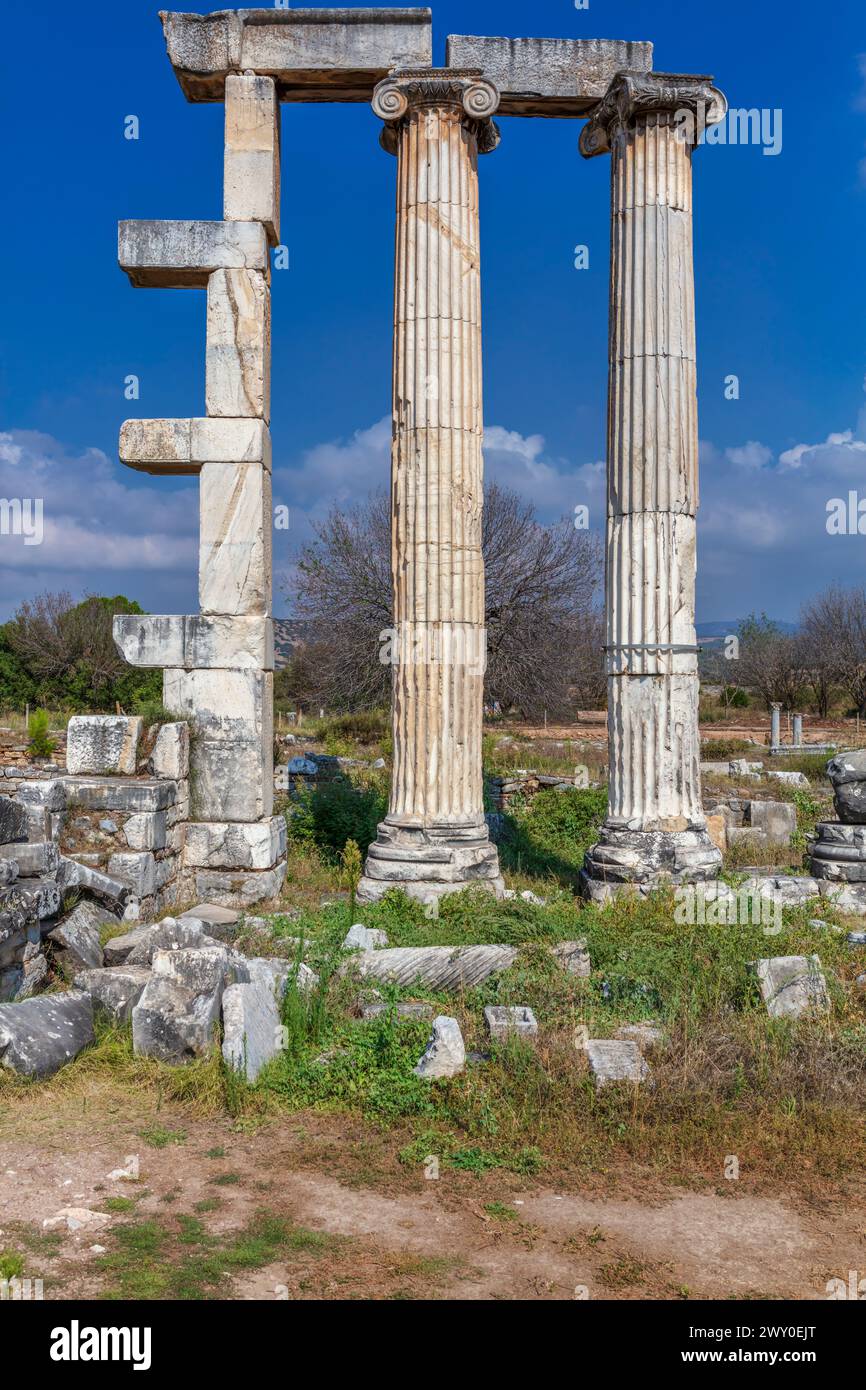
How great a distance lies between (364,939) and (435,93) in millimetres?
7228

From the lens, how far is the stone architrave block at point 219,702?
931 cm

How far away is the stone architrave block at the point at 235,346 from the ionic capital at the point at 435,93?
186cm

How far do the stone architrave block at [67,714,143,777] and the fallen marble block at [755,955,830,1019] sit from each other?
5.30 metres

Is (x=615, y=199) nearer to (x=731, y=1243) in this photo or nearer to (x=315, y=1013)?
(x=315, y=1013)

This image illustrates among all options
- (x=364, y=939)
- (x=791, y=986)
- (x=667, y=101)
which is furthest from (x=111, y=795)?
(x=667, y=101)

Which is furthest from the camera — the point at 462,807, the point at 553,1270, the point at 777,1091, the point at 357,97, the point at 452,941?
the point at 357,97

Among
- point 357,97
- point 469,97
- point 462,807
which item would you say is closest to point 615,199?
point 469,97

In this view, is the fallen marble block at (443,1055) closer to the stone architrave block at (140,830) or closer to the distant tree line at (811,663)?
the stone architrave block at (140,830)

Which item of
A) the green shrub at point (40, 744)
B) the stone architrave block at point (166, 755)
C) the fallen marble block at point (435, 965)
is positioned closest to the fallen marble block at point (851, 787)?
the fallen marble block at point (435, 965)

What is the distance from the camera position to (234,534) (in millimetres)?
9352

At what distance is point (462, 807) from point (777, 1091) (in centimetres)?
425

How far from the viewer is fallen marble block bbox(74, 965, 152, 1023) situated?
586cm

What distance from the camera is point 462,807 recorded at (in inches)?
353

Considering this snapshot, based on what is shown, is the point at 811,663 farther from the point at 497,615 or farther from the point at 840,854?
the point at 840,854
